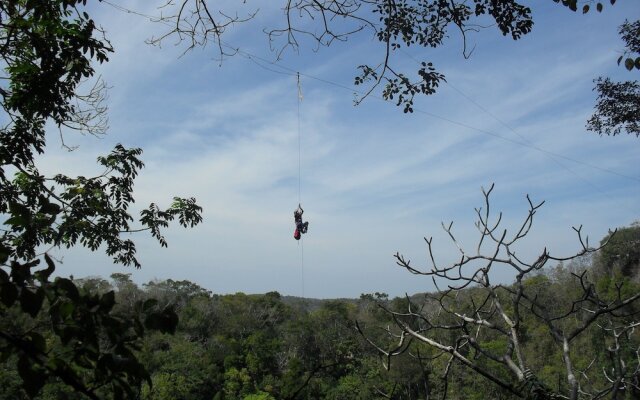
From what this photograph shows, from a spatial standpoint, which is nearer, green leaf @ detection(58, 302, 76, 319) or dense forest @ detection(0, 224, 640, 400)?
green leaf @ detection(58, 302, 76, 319)

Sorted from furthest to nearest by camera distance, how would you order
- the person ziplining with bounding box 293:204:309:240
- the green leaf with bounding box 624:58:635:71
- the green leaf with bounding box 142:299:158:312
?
the person ziplining with bounding box 293:204:309:240 < the green leaf with bounding box 624:58:635:71 < the green leaf with bounding box 142:299:158:312

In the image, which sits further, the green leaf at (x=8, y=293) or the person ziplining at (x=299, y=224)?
the person ziplining at (x=299, y=224)

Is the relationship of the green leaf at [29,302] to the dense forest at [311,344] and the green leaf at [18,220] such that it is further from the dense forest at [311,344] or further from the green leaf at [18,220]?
the dense forest at [311,344]

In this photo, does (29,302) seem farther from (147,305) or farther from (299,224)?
(299,224)

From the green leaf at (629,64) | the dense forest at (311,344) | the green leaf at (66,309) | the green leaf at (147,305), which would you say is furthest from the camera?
the dense forest at (311,344)

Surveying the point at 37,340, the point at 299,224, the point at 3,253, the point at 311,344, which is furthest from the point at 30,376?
the point at 311,344

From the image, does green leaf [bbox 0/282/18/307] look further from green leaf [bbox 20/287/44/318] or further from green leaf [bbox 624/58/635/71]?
green leaf [bbox 624/58/635/71]

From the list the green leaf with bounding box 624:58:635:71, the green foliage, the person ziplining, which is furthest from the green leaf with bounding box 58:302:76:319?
the person ziplining

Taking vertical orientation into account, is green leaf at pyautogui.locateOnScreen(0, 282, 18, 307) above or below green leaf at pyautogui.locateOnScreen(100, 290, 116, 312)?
above

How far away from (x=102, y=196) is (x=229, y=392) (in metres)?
27.0

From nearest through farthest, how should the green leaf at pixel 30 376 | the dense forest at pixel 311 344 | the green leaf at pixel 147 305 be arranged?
the green leaf at pixel 30 376 → the green leaf at pixel 147 305 → the dense forest at pixel 311 344

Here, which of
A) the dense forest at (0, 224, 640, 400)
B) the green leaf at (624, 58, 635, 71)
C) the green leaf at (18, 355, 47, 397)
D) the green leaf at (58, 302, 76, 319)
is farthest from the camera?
the dense forest at (0, 224, 640, 400)

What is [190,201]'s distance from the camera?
159 inches

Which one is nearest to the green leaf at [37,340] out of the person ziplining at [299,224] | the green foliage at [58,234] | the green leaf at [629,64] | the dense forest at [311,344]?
the green foliage at [58,234]
